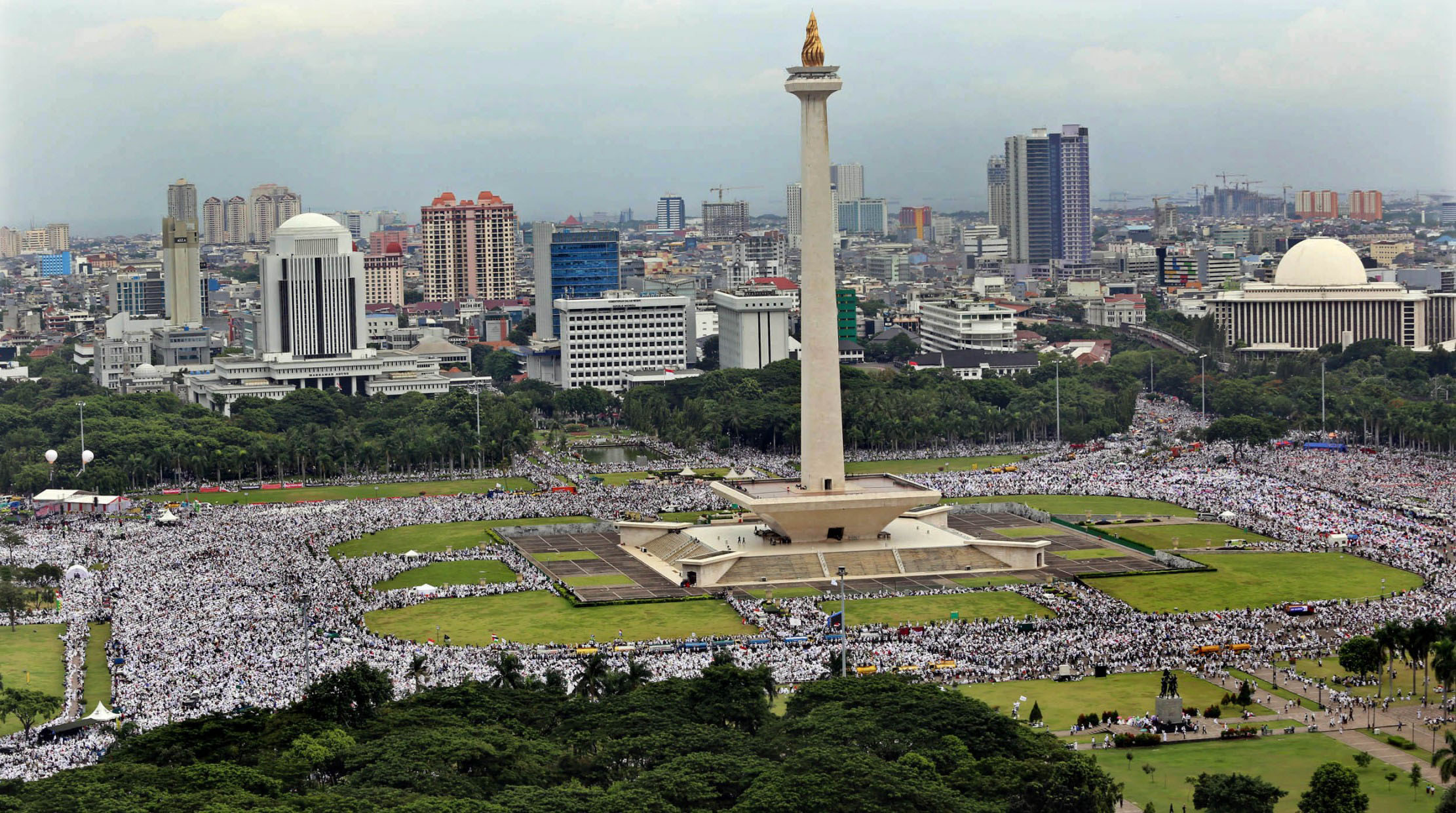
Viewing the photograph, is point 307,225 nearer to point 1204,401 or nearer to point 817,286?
point 1204,401

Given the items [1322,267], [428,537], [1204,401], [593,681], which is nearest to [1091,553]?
[428,537]

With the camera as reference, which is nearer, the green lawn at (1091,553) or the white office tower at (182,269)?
the green lawn at (1091,553)

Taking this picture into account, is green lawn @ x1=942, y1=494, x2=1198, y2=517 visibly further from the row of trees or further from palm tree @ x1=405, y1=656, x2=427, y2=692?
the row of trees

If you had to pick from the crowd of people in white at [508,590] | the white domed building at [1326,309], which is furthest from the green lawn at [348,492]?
the white domed building at [1326,309]

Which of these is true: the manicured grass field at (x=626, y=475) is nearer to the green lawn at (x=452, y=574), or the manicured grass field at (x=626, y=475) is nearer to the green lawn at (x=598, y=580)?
the green lawn at (x=452, y=574)

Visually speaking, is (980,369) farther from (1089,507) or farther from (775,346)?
(1089,507)
